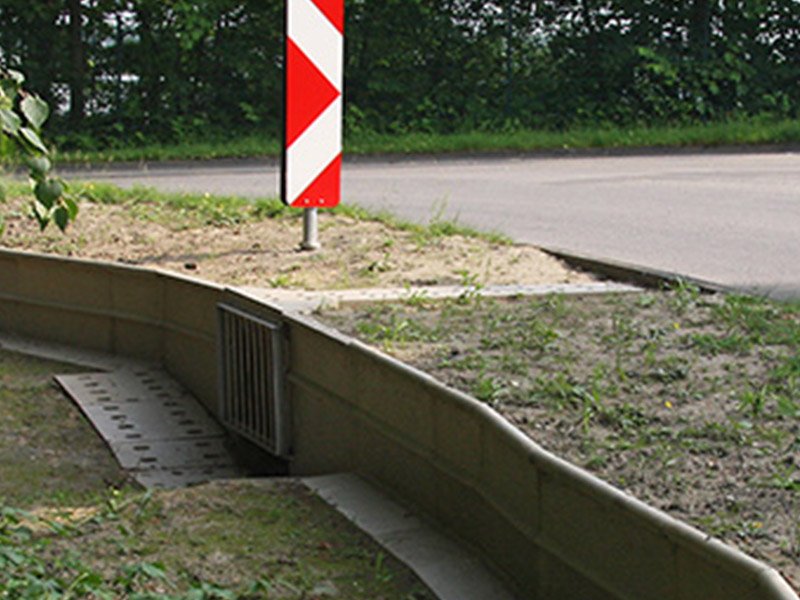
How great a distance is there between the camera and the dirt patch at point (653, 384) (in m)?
4.03

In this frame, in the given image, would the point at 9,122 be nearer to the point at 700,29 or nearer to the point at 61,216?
the point at 61,216

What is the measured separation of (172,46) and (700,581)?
17.7 meters

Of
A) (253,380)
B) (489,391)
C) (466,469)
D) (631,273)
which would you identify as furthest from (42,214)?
(631,273)

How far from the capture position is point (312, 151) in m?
8.47

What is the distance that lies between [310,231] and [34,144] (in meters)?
4.90

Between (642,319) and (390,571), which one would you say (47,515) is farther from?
(642,319)

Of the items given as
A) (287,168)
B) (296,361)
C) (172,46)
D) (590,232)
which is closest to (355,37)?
(172,46)

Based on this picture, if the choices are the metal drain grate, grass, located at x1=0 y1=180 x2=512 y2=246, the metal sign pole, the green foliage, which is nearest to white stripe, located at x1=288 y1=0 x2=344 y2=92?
the metal sign pole

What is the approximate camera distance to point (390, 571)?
457 cm

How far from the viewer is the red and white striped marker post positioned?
8.36 meters

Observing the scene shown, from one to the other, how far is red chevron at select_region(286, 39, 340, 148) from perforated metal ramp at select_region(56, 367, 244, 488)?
5.02 ft

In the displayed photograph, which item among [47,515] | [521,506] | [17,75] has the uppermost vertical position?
[17,75]

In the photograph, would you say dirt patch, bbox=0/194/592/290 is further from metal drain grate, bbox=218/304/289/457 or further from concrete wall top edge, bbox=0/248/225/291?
metal drain grate, bbox=218/304/289/457

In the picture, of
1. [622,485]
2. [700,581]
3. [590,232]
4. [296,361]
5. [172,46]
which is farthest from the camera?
→ [172,46]
